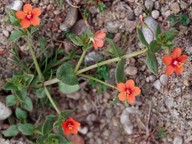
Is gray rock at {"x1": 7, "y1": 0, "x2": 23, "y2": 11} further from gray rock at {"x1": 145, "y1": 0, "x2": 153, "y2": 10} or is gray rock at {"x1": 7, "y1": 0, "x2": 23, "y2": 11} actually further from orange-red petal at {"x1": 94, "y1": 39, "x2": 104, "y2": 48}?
gray rock at {"x1": 145, "y1": 0, "x2": 153, "y2": 10}

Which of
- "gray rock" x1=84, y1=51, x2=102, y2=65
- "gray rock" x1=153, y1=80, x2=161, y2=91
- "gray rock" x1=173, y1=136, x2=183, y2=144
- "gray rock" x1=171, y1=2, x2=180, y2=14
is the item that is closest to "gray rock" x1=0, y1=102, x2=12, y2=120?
"gray rock" x1=84, y1=51, x2=102, y2=65

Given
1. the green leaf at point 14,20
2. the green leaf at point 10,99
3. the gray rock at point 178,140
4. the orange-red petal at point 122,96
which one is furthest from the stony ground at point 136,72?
the orange-red petal at point 122,96

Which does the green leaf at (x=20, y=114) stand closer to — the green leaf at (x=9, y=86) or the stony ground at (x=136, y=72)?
the stony ground at (x=136, y=72)

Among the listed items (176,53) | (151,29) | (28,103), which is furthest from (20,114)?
(176,53)

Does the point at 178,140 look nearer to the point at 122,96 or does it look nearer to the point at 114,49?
the point at 122,96

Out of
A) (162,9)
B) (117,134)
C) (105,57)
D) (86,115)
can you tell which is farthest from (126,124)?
(162,9)

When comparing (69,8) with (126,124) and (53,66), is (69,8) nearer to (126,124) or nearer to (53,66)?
(53,66)
